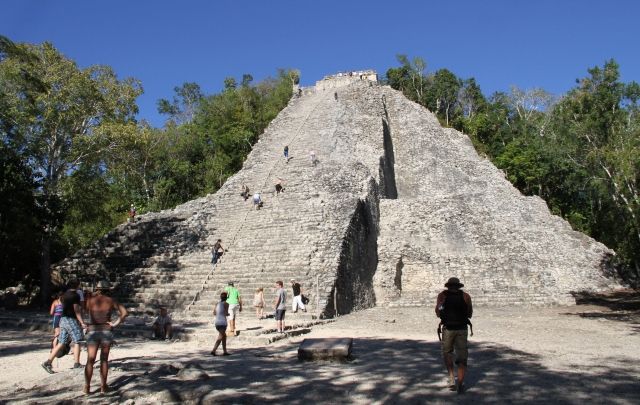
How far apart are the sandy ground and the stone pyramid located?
343cm

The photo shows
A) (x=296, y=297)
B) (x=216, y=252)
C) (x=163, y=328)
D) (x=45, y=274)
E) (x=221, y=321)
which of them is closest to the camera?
(x=221, y=321)

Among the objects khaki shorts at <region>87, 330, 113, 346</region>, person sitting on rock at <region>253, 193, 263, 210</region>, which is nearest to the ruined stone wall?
person sitting on rock at <region>253, 193, 263, 210</region>

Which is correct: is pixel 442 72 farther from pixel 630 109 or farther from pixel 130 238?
pixel 130 238

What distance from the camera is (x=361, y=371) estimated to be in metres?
6.25

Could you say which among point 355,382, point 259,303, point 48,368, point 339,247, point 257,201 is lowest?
point 355,382

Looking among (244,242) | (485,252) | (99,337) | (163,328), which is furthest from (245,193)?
(99,337)

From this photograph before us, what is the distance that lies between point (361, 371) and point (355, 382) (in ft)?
2.02

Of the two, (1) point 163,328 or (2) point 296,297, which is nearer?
(1) point 163,328

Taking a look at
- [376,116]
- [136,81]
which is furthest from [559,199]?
[136,81]

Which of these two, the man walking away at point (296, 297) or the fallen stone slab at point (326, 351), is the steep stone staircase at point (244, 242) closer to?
the man walking away at point (296, 297)

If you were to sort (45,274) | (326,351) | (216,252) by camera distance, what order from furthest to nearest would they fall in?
(45,274)
(216,252)
(326,351)

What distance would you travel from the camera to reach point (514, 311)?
1439 cm

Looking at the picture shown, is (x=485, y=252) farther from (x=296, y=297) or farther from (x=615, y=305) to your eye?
(x=296, y=297)

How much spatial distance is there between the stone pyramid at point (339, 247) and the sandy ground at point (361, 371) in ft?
11.2
